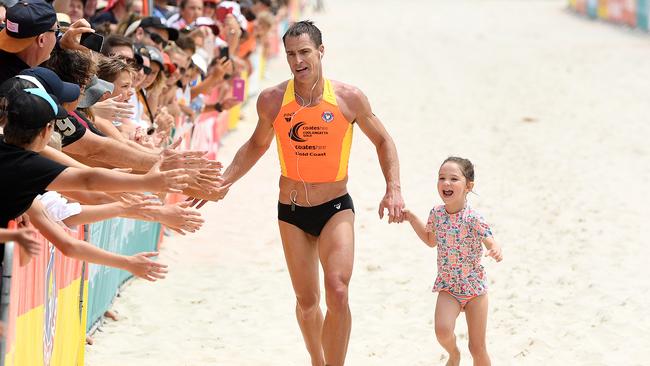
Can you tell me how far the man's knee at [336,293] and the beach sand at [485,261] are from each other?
1.44 metres

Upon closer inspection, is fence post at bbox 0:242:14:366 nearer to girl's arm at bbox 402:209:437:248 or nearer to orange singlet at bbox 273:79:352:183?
orange singlet at bbox 273:79:352:183

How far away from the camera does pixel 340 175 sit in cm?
693

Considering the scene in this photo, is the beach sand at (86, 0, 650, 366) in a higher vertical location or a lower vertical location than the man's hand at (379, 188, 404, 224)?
lower

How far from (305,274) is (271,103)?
112cm

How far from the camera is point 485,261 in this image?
34.9ft

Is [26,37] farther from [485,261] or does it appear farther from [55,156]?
[485,261]

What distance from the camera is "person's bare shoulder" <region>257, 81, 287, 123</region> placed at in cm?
690

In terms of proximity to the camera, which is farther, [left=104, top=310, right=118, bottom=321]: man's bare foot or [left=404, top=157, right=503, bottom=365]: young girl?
[left=104, top=310, right=118, bottom=321]: man's bare foot

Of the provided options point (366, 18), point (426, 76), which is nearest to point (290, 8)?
point (366, 18)

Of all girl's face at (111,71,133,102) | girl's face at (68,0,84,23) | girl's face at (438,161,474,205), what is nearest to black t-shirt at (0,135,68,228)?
girl's face at (111,71,133,102)

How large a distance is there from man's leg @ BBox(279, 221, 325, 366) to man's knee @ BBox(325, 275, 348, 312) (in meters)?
0.32

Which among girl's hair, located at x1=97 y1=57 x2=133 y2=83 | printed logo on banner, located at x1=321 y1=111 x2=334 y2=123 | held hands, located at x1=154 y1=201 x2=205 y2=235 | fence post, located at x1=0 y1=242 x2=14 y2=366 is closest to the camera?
fence post, located at x1=0 y1=242 x2=14 y2=366

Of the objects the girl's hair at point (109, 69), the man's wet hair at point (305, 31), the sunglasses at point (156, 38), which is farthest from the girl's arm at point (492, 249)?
the sunglasses at point (156, 38)

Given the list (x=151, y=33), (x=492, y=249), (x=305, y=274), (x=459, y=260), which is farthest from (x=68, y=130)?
(x=151, y=33)
